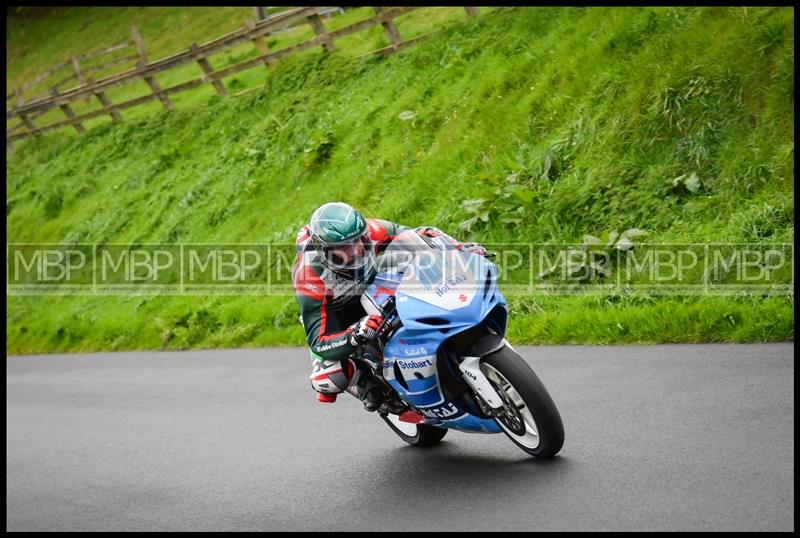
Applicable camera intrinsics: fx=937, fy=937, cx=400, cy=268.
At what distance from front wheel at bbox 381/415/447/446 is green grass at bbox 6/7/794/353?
9.25ft

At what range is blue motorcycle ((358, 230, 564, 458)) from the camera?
5.50 m

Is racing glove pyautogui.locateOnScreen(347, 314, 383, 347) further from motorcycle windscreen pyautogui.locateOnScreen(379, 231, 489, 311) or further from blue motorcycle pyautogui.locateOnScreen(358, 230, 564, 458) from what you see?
motorcycle windscreen pyautogui.locateOnScreen(379, 231, 489, 311)

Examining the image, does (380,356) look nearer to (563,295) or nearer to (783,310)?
(783,310)

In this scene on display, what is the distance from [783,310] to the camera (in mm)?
8062

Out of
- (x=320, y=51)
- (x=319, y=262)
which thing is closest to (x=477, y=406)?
(x=319, y=262)

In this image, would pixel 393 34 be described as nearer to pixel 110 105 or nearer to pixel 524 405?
pixel 110 105

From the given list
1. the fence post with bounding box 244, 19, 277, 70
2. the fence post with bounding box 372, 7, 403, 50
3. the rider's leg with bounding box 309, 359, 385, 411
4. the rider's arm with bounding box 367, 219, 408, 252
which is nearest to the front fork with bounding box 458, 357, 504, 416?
the rider's leg with bounding box 309, 359, 385, 411

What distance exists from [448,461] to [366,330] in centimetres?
136

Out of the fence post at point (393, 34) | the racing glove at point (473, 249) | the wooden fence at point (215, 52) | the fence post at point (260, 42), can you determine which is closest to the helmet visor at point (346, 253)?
the racing glove at point (473, 249)

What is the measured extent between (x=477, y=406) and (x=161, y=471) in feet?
9.88

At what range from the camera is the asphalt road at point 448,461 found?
5.04 m

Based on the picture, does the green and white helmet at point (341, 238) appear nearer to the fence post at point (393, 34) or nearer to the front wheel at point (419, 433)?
the front wheel at point (419, 433)

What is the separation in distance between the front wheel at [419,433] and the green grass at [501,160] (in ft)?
9.25

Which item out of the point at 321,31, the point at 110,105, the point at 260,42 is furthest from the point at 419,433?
the point at 110,105
